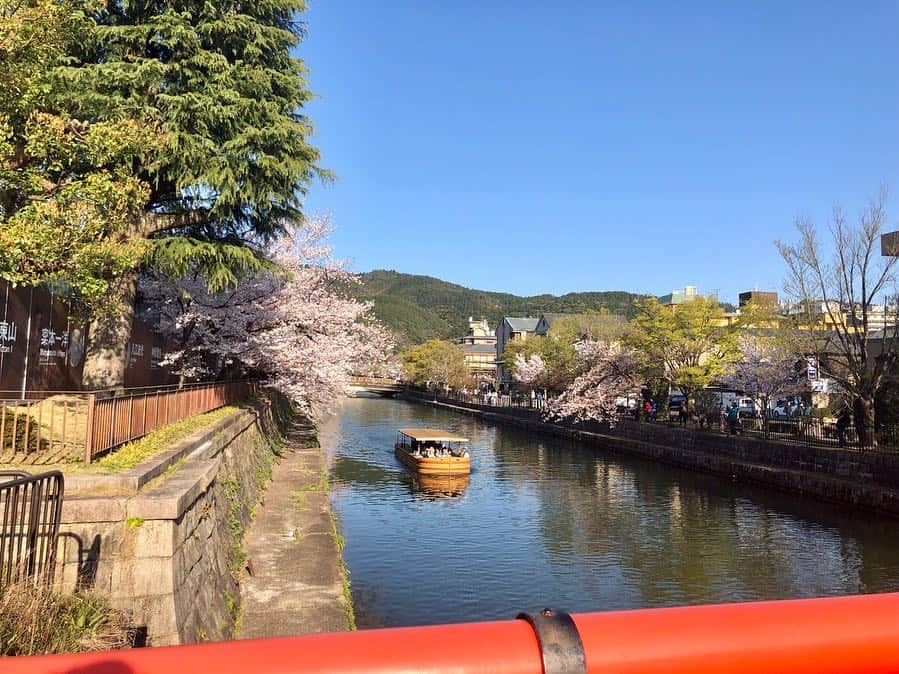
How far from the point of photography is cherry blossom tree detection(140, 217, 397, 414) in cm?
2150

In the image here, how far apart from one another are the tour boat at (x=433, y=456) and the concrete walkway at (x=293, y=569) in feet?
31.8

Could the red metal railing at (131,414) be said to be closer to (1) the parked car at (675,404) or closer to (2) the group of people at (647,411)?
(2) the group of people at (647,411)

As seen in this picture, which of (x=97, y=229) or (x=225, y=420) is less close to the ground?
(x=97, y=229)

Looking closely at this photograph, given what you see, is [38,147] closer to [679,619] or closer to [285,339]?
[679,619]

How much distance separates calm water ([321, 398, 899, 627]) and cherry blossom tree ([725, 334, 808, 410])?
6.75 m

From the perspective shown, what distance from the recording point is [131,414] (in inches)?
361

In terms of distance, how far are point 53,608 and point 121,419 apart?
442 centimetres

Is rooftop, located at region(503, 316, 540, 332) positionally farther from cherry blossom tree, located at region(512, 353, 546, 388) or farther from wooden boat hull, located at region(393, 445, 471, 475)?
wooden boat hull, located at region(393, 445, 471, 475)

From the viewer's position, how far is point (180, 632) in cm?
598

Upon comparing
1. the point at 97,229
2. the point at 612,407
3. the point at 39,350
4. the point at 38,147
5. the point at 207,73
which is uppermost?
the point at 207,73

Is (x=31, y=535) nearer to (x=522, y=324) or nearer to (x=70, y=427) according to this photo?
(x=70, y=427)

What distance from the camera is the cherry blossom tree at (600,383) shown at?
41844 mm

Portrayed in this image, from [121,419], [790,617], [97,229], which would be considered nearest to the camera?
[790,617]

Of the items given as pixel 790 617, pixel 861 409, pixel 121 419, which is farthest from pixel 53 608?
pixel 861 409
